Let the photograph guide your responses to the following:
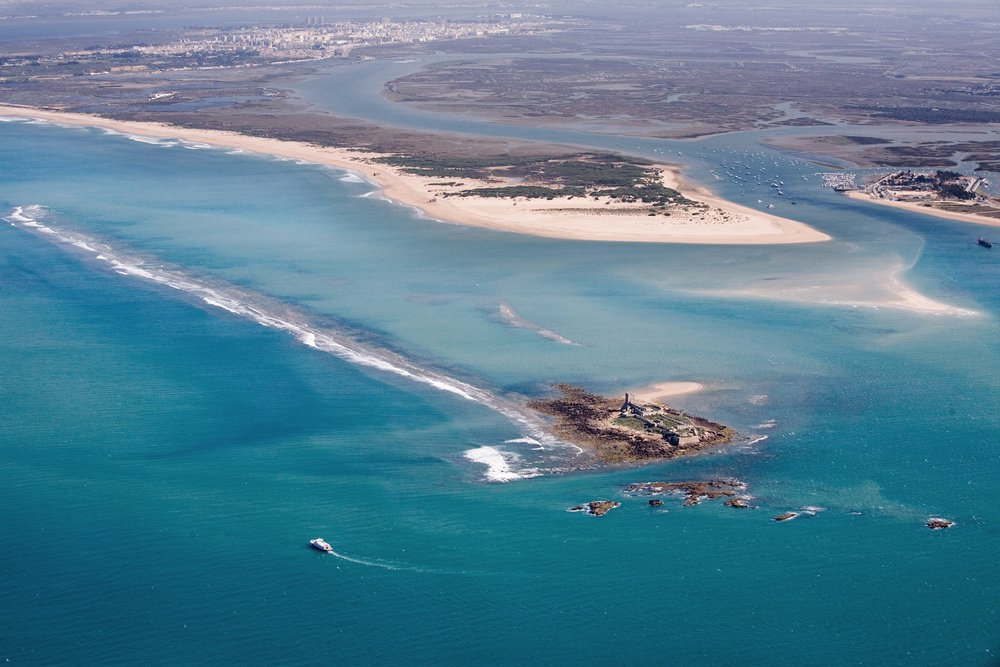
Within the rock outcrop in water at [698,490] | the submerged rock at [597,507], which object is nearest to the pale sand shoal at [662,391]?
the rock outcrop in water at [698,490]

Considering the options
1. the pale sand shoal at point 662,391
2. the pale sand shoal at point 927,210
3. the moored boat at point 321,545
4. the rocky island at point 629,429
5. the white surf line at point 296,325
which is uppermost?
the pale sand shoal at point 927,210

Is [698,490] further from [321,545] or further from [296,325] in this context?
[296,325]

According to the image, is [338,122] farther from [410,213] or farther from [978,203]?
[978,203]

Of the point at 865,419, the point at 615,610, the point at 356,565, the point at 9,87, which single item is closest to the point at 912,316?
the point at 865,419

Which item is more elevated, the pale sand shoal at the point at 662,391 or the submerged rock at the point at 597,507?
the pale sand shoal at the point at 662,391

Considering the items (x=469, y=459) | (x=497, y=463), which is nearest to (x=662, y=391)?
(x=497, y=463)

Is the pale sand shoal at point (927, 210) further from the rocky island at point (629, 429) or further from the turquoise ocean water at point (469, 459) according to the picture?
the rocky island at point (629, 429)

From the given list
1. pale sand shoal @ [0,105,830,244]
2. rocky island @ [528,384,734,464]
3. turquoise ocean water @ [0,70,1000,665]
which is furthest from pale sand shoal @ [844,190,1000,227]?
rocky island @ [528,384,734,464]
